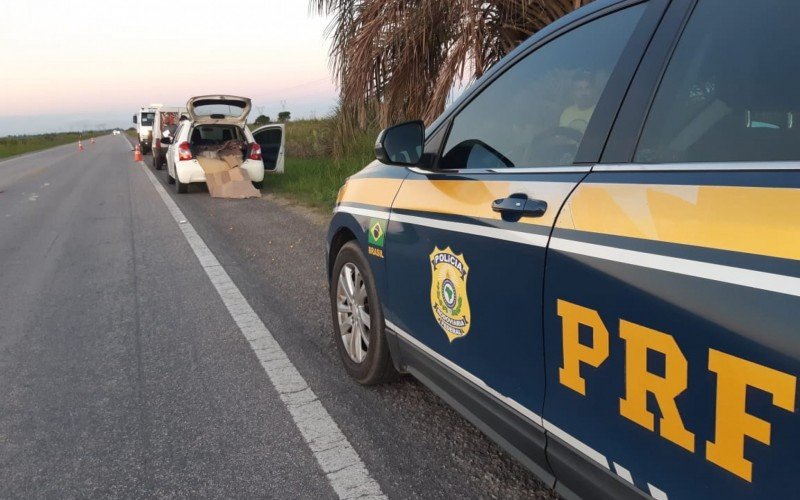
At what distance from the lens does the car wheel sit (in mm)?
3209

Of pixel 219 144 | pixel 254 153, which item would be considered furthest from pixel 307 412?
pixel 219 144

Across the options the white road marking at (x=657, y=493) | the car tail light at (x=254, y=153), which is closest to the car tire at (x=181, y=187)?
the car tail light at (x=254, y=153)

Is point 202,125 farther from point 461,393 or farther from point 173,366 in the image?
point 461,393

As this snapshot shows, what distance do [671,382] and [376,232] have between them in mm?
1818

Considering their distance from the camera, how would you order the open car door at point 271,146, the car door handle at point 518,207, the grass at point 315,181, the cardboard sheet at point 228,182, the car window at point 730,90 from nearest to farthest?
the car window at point 730,90 → the car door handle at point 518,207 → the grass at point 315,181 → the cardboard sheet at point 228,182 → the open car door at point 271,146

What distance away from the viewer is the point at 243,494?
2.51 metres

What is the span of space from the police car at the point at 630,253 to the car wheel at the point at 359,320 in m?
0.58

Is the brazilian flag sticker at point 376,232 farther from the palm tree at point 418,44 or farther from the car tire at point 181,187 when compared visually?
the car tire at point 181,187

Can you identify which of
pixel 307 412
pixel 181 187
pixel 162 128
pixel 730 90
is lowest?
pixel 307 412

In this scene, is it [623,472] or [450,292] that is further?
[450,292]

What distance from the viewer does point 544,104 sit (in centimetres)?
238

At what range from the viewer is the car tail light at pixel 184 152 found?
12.5 meters

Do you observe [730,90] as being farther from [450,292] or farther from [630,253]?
[450,292]

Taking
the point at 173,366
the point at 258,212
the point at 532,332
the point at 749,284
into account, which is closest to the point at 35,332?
the point at 173,366
